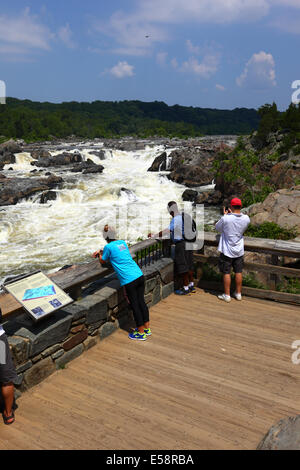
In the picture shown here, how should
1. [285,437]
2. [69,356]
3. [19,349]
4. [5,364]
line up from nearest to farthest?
[285,437] → [5,364] → [19,349] → [69,356]

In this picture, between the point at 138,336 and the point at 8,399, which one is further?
the point at 138,336

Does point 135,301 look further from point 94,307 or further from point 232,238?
point 232,238

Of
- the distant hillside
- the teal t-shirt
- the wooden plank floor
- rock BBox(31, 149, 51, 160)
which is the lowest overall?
the wooden plank floor

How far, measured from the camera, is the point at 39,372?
4.52 meters

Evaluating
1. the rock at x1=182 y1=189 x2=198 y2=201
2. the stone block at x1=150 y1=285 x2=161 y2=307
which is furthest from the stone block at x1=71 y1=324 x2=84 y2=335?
the rock at x1=182 y1=189 x2=198 y2=201

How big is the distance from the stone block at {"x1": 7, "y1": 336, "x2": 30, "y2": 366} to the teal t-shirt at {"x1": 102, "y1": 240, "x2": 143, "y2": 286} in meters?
1.62

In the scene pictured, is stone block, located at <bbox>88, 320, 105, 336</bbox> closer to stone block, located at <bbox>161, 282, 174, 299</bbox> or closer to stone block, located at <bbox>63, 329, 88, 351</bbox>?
stone block, located at <bbox>63, 329, 88, 351</bbox>

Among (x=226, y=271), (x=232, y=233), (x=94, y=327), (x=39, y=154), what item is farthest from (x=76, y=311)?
(x=39, y=154)

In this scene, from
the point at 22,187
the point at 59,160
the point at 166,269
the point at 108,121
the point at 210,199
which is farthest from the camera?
the point at 108,121

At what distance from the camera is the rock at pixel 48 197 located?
85.1 feet

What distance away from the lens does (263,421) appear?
3934 mm

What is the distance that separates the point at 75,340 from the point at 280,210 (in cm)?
785

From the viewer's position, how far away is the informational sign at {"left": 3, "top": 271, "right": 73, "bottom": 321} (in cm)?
435

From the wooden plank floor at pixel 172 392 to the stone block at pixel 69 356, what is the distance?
0.25 feet
